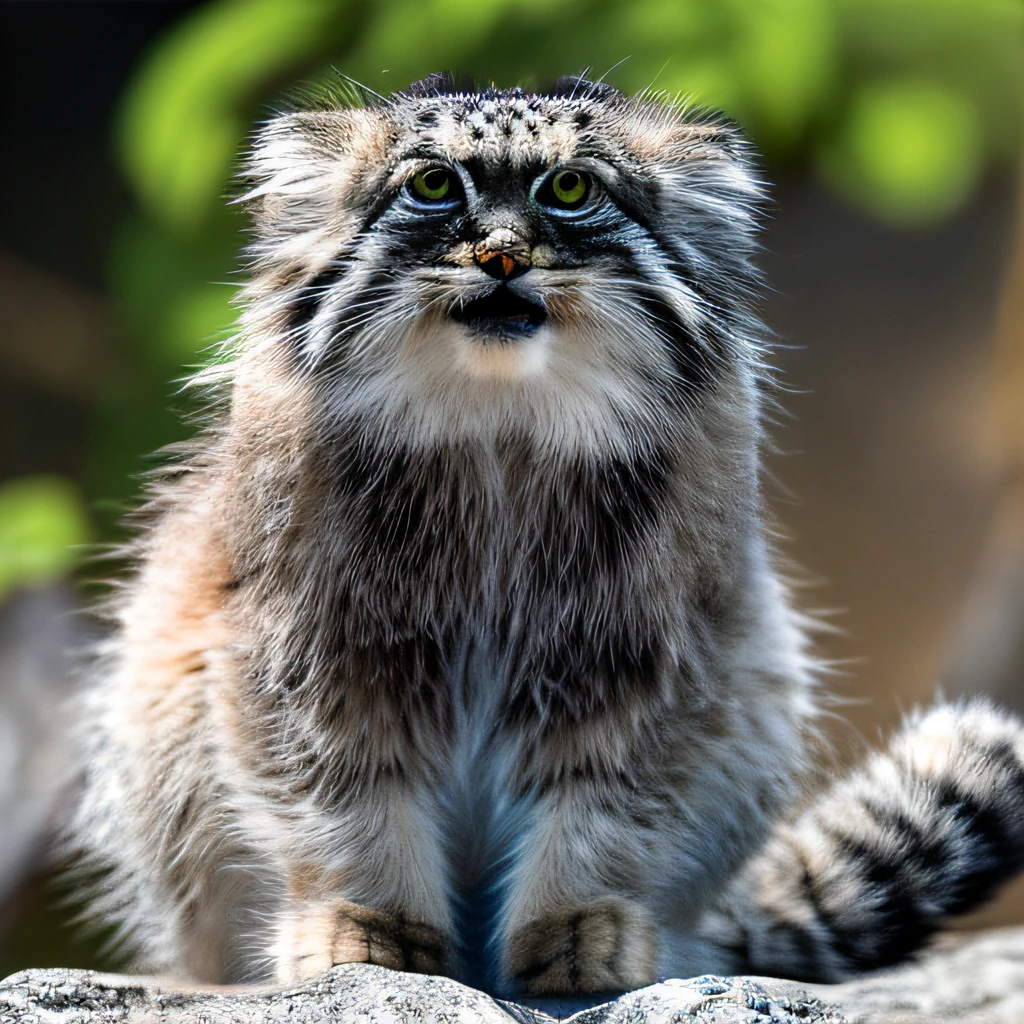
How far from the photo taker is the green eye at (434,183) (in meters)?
1.67

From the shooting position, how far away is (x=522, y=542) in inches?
74.3

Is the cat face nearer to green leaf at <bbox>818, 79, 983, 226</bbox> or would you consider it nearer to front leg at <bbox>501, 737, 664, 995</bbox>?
front leg at <bbox>501, 737, 664, 995</bbox>

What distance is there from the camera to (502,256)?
159 centimetres

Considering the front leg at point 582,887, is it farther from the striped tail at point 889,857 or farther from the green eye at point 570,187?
the green eye at point 570,187

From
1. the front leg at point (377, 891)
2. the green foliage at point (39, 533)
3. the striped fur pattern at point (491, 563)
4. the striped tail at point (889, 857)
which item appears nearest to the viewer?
the striped fur pattern at point (491, 563)

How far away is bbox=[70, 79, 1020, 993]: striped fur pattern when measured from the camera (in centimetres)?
172

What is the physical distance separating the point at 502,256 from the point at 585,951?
102cm

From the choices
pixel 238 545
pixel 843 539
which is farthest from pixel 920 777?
pixel 843 539

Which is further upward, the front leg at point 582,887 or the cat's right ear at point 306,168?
the cat's right ear at point 306,168

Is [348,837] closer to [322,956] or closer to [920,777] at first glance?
[322,956]

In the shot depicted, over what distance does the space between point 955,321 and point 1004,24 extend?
1076 mm

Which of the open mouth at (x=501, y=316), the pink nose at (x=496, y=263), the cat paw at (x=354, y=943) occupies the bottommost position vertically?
the cat paw at (x=354, y=943)

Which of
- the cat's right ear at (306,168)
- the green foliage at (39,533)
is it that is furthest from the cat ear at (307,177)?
the green foliage at (39,533)

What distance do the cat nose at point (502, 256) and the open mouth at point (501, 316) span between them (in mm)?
41
